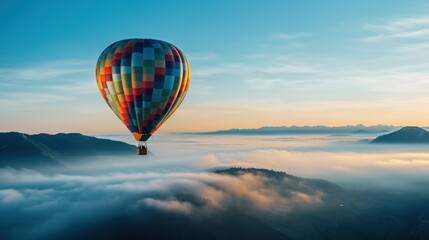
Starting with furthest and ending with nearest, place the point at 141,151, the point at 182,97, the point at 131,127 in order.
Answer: the point at 182,97, the point at 131,127, the point at 141,151

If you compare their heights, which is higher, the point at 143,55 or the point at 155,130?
the point at 143,55

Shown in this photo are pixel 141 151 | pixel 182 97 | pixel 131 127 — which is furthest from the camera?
pixel 182 97

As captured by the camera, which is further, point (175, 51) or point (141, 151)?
point (175, 51)

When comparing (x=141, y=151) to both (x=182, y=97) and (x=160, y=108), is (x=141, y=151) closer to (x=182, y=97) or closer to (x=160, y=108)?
(x=160, y=108)

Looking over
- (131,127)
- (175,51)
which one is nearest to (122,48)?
(175,51)

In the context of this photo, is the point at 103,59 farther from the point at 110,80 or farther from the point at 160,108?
the point at 160,108

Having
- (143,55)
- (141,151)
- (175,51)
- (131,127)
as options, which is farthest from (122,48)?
(141,151)

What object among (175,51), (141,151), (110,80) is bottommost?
(141,151)
